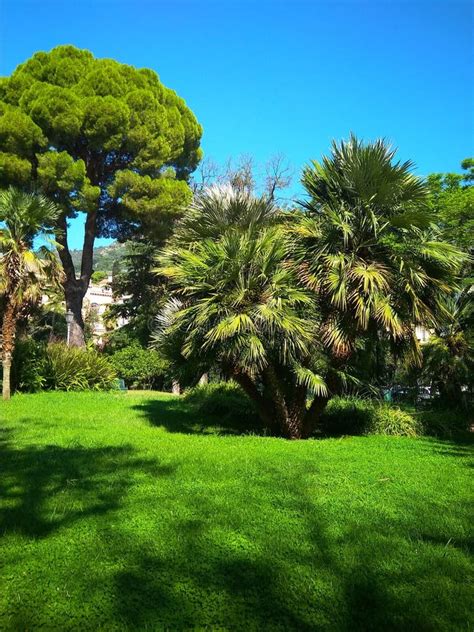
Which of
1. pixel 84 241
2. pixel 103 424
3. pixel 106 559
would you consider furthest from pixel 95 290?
pixel 106 559

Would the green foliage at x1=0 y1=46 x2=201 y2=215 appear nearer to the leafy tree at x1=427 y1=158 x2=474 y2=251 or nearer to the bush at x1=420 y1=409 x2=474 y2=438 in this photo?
the leafy tree at x1=427 y1=158 x2=474 y2=251

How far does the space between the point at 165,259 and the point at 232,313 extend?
82.1 inches

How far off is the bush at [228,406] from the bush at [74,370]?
5506 millimetres

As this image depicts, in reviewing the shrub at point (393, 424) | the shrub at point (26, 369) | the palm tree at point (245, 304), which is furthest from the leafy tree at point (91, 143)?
A: the shrub at point (393, 424)

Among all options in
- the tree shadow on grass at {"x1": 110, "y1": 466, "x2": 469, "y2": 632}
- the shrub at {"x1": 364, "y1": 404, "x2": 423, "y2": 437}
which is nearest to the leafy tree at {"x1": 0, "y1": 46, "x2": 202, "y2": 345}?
the shrub at {"x1": 364, "y1": 404, "x2": 423, "y2": 437}

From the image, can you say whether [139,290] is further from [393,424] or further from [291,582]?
[291,582]

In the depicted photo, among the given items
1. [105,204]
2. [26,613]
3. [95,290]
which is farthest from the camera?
[95,290]

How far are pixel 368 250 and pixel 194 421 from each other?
5534 mm

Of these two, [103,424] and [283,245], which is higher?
[283,245]

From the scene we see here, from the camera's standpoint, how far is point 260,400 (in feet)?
33.6

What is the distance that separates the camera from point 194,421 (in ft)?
38.4

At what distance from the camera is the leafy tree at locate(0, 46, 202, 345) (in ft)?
69.1

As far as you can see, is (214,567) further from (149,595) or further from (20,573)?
(20,573)

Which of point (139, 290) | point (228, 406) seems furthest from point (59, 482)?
point (139, 290)
